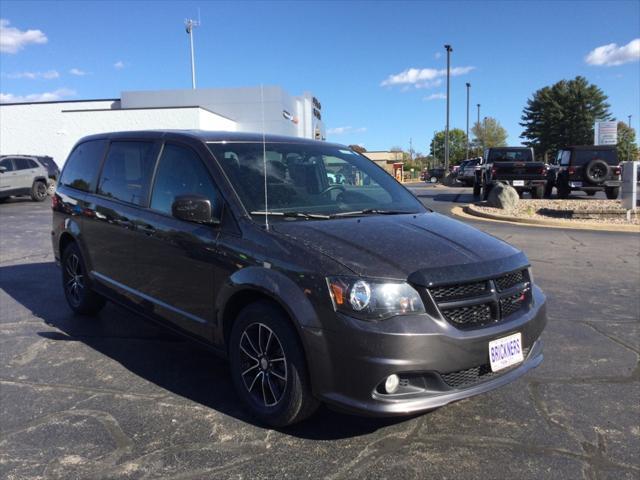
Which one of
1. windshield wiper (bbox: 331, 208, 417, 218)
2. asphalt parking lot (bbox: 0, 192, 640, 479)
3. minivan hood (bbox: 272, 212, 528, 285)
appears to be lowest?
asphalt parking lot (bbox: 0, 192, 640, 479)

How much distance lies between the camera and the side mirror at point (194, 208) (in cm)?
341

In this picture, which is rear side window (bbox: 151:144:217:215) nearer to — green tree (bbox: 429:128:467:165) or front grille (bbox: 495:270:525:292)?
front grille (bbox: 495:270:525:292)

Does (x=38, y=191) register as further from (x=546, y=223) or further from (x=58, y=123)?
(x=546, y=223)

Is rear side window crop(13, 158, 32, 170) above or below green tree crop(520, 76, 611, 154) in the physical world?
below

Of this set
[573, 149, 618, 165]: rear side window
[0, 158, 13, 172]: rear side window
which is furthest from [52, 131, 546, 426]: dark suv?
[0, 158, 13, 172]: rear side window

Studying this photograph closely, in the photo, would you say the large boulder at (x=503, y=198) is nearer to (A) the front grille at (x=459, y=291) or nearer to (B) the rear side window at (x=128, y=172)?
(B) the rear side window at (x=128, y=172)

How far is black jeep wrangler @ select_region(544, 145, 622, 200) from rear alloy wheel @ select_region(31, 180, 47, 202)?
19382mm

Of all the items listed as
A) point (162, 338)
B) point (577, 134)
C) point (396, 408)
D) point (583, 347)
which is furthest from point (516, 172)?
point (577, 134)

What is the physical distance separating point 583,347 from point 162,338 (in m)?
3.68

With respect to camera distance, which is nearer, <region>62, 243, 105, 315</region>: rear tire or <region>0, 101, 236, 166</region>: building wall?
<region>62, 243, 105, 315</region>: rear tire

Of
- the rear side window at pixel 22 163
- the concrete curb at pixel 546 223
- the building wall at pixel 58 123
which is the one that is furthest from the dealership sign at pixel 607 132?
the rear side window at pixel 22 163

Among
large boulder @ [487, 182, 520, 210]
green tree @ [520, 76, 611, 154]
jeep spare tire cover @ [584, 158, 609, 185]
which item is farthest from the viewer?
green tree @ [520, 76, 611, 154]

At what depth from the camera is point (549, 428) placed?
3.27 m

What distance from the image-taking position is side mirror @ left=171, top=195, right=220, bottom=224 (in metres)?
3.41
